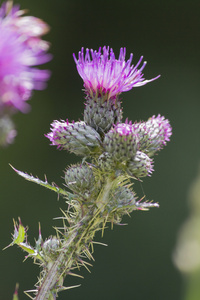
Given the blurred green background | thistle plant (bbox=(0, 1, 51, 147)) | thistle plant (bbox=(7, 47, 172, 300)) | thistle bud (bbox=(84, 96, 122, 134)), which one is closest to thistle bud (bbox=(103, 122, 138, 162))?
thistle plant (bbox=(7, 47, 172, 300))

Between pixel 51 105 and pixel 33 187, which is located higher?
pixel 51 105

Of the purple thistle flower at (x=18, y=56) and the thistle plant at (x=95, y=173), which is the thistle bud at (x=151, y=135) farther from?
the purple thistle flower at (x=18, y=56)

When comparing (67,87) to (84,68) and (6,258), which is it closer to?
(6,258)

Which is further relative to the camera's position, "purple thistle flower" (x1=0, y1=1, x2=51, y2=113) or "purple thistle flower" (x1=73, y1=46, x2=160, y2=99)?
"purple thistle flower" (x1=73, y1=46, x2=160, y2=99)

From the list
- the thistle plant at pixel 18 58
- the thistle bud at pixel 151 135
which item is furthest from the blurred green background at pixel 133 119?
the thistle plant at pixel 18 58

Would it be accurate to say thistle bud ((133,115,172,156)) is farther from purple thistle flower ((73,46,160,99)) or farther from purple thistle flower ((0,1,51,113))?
purple thistle flower ((0,1,51,113))

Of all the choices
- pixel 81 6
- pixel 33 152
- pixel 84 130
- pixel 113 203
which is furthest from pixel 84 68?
pixel 81 6

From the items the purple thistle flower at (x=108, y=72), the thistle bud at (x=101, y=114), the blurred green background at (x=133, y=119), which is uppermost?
the purple thistle flower at (x=108, y=72)
